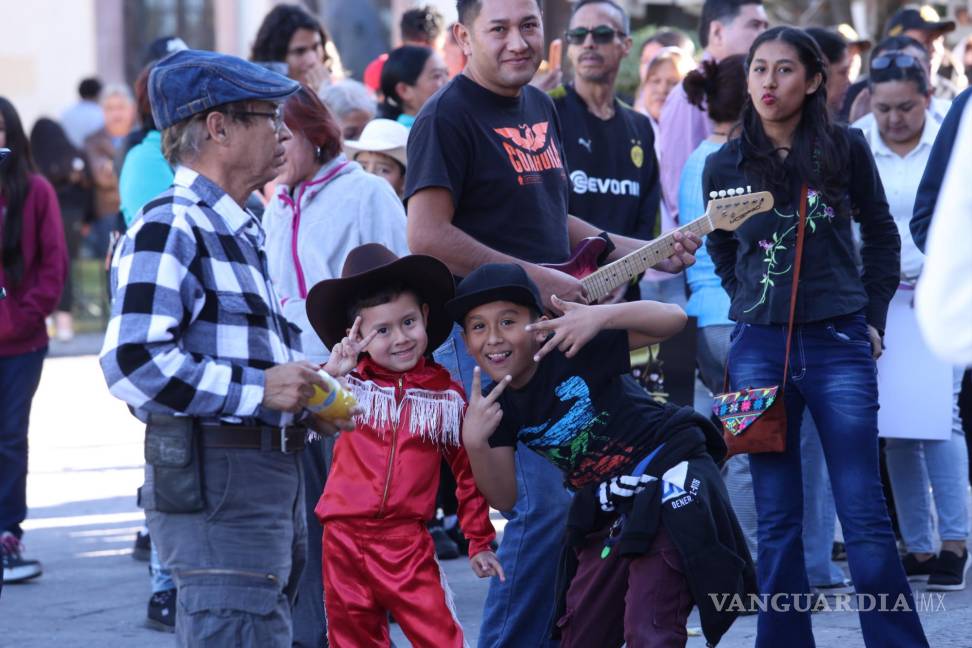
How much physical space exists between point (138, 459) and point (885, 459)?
5336 mm

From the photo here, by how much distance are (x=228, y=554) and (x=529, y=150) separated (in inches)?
76.1

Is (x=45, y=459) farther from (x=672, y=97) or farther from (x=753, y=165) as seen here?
(x=753, y=165)

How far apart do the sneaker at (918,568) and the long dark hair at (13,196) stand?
4220mm

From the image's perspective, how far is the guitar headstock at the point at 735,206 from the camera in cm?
511

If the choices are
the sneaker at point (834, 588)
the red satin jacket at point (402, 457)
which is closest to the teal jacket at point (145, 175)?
the red satin jacket at point (402, 457)

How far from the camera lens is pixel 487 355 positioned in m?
4.54

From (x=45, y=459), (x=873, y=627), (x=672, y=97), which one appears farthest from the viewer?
(x=45, y=459)

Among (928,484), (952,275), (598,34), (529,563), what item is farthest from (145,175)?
(952,275)

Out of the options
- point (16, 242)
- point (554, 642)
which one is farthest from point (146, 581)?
point (554, 642)

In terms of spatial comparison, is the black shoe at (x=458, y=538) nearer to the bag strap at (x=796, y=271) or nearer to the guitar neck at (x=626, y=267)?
the bag strap at (x=796, y=271)

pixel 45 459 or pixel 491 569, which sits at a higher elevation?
pixel 491 569

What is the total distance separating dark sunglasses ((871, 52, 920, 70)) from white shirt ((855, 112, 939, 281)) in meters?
0.23

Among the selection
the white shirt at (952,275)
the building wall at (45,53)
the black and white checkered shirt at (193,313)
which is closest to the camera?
the white shirt at (952,275)

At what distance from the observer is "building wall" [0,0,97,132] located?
84.8ft
